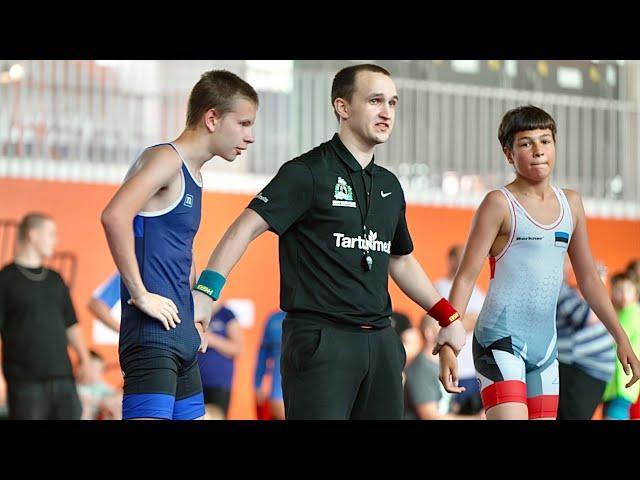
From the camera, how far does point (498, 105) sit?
627 inches

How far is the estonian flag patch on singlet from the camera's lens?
17.9 ft

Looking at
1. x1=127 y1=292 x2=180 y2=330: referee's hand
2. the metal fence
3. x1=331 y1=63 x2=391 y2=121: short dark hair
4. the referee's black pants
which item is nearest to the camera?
x1=127 y1=292 x2=180 y2=330: referee's hand

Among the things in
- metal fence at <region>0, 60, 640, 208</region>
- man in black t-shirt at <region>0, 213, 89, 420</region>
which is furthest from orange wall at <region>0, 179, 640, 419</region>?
man in black t-shirt at <region>0, 213, 89, 420</region>

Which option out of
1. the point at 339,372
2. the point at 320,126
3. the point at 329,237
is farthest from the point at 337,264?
the point at 320,126

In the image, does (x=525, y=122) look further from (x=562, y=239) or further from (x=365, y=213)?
(x=365, y=213)

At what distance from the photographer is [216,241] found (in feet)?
43.9

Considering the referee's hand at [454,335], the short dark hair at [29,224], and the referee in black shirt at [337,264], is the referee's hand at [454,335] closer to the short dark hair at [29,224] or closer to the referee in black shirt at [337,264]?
the referee in black shirt at [337,264]

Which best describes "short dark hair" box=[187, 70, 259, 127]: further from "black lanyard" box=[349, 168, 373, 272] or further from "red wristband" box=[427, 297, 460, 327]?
"red wristband" box=[427, 297, 460, 327]

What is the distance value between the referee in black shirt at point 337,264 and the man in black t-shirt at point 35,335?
4.44 m

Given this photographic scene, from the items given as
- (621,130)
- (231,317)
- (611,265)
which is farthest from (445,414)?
(621,130)

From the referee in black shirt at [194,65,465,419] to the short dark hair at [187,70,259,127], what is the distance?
0.38 meters

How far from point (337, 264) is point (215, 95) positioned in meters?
0.88

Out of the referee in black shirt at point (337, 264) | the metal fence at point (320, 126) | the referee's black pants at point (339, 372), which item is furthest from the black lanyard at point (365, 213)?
the metal fence at point (320, 126)

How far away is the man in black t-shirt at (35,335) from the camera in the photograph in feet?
28.8
